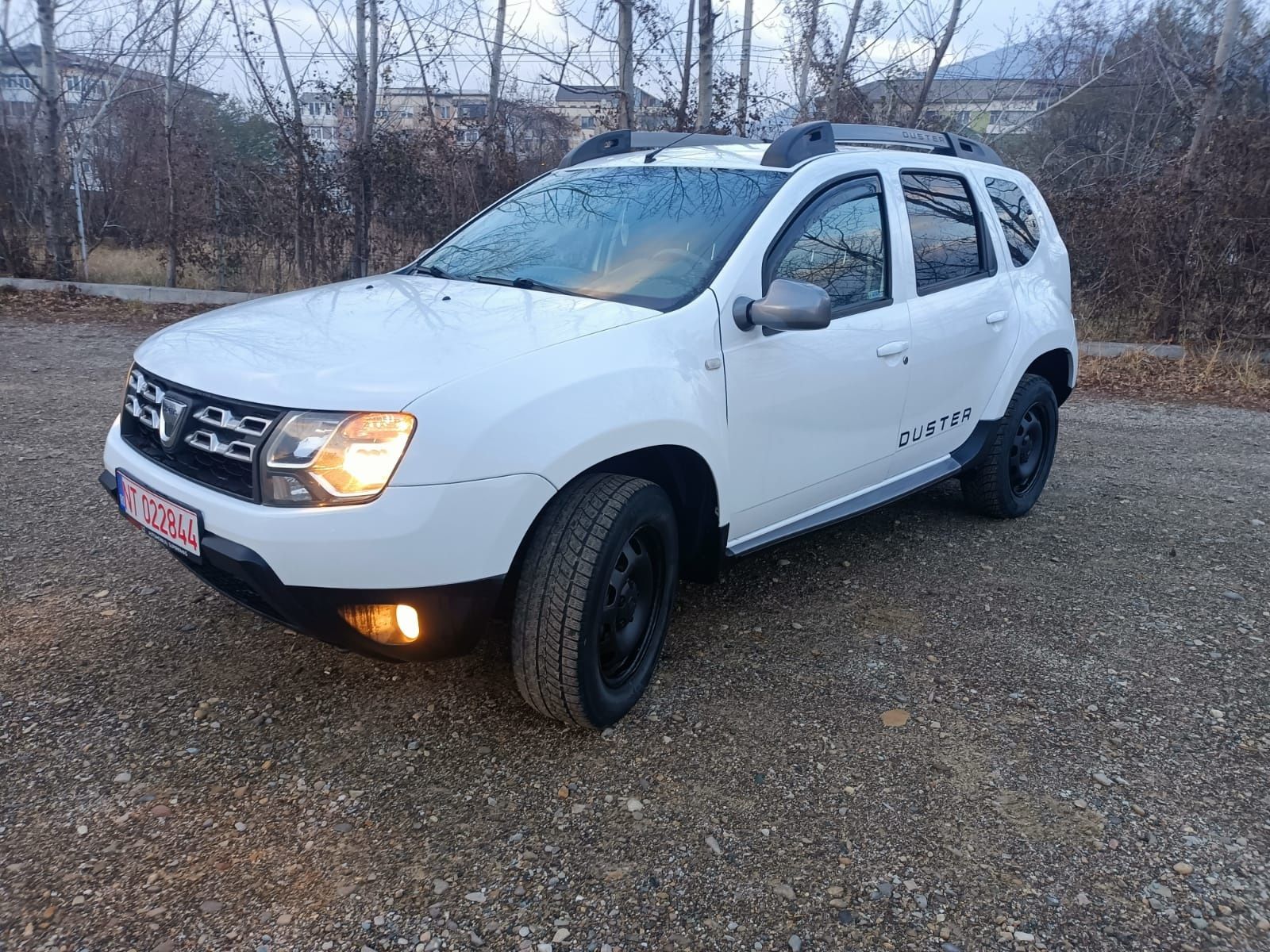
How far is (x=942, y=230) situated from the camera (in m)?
4.06

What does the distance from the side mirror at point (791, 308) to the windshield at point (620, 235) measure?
0.70 ft

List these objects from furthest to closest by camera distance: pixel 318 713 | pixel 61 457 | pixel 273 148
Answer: pixel 273 148 → pixel 61 457 → pixel 318 713

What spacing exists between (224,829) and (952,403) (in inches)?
129

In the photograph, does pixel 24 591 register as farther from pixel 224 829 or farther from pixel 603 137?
pixel 603 137

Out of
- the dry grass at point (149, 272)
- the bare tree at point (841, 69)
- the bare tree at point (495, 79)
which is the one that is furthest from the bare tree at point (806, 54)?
the dry grass at point (149, 272)

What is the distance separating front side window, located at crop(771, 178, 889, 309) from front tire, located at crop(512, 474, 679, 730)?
1083 mm

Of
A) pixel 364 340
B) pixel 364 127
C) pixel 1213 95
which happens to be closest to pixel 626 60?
pixel 364 127

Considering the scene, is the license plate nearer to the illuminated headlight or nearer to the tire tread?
the illuminated headlight

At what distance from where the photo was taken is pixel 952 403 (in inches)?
163

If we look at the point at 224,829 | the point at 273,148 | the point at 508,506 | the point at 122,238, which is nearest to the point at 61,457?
the point at 224,829

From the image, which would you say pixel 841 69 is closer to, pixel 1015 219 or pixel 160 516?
pixel 1015 219

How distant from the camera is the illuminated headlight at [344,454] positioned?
2268mm

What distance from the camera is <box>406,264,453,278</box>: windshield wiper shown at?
11.6 ft

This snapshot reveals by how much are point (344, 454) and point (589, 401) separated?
0.65 metres
